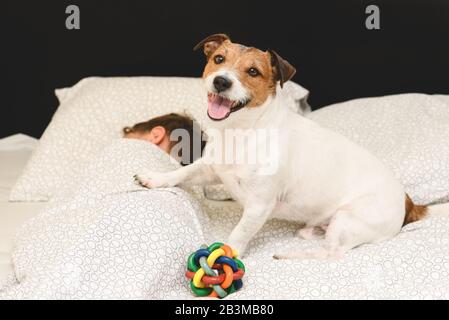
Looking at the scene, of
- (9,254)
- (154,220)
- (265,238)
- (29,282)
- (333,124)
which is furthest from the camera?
(333,124)

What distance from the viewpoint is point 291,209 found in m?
2.31

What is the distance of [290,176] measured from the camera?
225 cm

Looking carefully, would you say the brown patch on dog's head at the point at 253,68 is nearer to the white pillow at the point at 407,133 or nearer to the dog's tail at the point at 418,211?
the dog's tail at the point at 418,211

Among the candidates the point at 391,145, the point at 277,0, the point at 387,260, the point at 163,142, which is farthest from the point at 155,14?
the point at 387,260

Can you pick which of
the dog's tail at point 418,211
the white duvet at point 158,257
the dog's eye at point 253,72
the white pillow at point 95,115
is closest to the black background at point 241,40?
the white pillow at point 95,115

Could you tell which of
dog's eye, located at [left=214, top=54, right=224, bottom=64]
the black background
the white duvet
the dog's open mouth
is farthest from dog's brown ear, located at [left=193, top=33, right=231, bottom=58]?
the black background

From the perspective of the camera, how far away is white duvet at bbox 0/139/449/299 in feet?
6.06

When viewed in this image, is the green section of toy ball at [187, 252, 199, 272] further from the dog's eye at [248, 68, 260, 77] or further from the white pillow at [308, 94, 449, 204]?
the white pillow at [308, 94, 449, 204]

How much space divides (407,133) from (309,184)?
0.84 m

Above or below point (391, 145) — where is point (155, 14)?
above

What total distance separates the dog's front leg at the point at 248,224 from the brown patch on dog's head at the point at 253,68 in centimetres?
34

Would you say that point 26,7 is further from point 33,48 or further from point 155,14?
point 155,14

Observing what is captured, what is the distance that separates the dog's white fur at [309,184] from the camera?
7.18ft

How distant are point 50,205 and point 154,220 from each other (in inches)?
22.9
